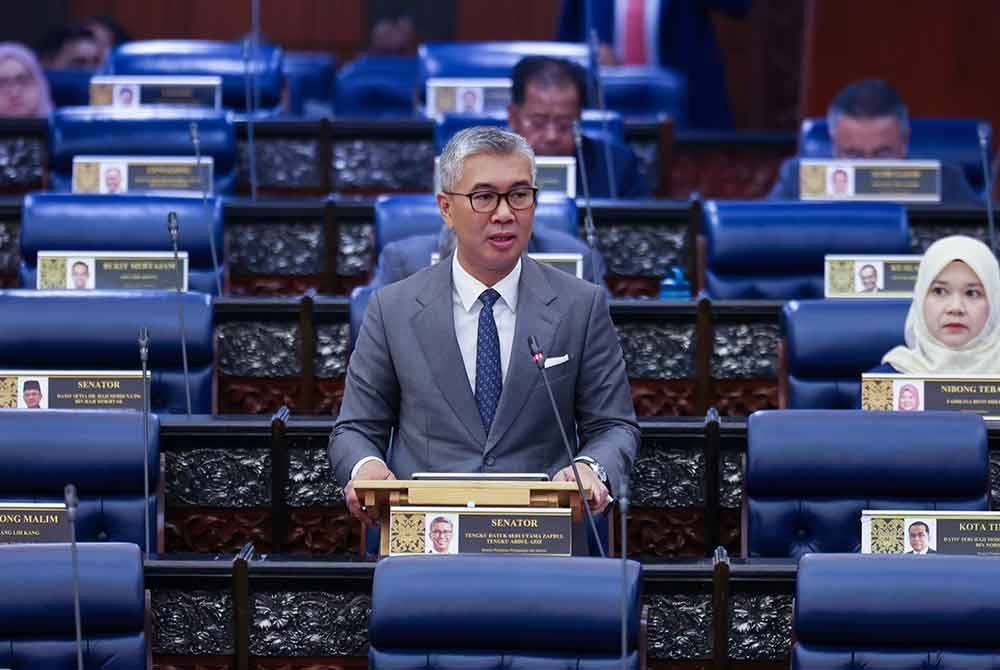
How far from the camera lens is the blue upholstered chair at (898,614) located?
2.35 metres

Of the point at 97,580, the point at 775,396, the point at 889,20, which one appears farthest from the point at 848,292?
the point at 889,20

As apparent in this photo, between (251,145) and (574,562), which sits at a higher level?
(251,145)

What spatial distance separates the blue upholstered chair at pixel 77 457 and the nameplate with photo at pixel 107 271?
2.55 feet

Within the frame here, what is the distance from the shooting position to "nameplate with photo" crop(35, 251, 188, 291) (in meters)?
3.61

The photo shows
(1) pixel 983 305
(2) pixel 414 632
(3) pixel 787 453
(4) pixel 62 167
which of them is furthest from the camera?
(4) pixel 62 167

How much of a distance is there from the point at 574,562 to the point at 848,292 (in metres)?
1.46

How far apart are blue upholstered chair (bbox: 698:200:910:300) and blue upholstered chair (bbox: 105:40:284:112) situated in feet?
5.49

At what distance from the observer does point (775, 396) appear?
3.67 m

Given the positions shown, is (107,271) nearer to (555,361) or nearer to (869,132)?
(555,361)

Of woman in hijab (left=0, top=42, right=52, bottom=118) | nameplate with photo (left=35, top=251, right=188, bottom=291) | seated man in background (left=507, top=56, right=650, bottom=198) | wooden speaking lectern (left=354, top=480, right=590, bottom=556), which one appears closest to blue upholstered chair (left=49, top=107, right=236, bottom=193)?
woman in hijab (left=0, top=42, right=52, bottom=118)

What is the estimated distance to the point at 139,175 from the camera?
4188mm

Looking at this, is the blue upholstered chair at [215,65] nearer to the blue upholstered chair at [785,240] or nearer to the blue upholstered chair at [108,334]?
the blue upholstered chair at [785,240]

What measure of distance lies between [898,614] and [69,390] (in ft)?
4.68

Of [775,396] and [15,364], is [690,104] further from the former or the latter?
[15,364]
